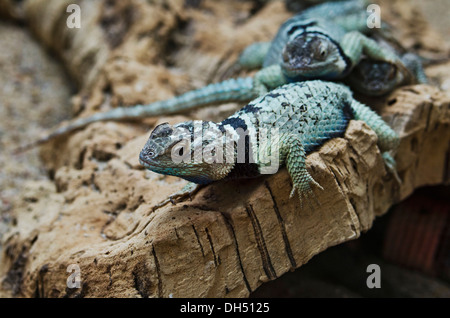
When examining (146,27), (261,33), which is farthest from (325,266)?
(146,27)

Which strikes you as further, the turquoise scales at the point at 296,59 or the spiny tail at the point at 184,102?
the spiny tail at the point at 184,102

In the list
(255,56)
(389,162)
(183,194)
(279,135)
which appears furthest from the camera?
(255,56)

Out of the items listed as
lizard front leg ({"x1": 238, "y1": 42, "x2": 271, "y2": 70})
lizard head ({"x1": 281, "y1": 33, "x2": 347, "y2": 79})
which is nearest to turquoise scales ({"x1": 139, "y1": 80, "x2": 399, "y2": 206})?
lizard head ({"x1": 281, "y1": 33, "x2": 347, "y2": 79})

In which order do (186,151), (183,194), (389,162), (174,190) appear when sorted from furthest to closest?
(389,162), (174,190), (183,194), (186,151)

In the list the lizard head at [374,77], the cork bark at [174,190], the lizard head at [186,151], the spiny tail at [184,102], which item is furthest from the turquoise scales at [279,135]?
the spiny tail at [184,102]

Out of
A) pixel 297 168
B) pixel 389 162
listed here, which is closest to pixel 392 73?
pixel 389 162

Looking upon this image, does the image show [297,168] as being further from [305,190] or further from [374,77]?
[374,77]

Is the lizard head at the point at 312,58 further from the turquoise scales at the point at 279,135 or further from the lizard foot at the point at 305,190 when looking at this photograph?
the lizard foot at the point at 305,190
